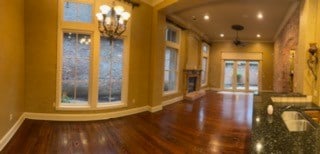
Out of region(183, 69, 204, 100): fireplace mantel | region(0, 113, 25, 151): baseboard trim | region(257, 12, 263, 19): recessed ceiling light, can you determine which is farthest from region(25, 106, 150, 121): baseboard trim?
region(257, 12, 263, 19): recessed ceiling light

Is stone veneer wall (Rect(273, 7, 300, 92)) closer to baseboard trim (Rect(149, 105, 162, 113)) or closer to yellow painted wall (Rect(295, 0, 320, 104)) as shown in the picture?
yellow painted wall (Rect(295, 0, 320, 104))

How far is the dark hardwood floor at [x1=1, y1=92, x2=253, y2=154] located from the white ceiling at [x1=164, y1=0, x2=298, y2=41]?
307cm

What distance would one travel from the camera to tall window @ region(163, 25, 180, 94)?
862 centimetres

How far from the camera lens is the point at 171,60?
9.03m

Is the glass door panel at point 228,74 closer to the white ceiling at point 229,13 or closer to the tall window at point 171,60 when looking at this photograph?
the white ceiling at point 229,13

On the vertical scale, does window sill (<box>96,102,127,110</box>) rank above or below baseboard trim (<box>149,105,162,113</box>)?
above

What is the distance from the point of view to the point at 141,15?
6496 millimetres

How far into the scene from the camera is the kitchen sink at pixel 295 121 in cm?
244

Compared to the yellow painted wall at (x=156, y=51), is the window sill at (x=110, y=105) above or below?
below

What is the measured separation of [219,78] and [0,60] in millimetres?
12805

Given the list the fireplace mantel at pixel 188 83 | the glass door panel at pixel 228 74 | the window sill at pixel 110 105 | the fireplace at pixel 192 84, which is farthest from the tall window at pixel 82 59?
the glass door panel at pixel 228 74

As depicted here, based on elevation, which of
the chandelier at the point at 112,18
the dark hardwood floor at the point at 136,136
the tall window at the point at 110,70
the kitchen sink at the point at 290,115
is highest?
the chandelier at the point at 112,18

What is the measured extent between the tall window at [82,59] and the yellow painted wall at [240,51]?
394 inches

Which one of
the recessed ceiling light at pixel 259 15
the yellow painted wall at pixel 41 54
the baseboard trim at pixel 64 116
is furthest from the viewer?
the recessed ceiling light at pixel 259 15
